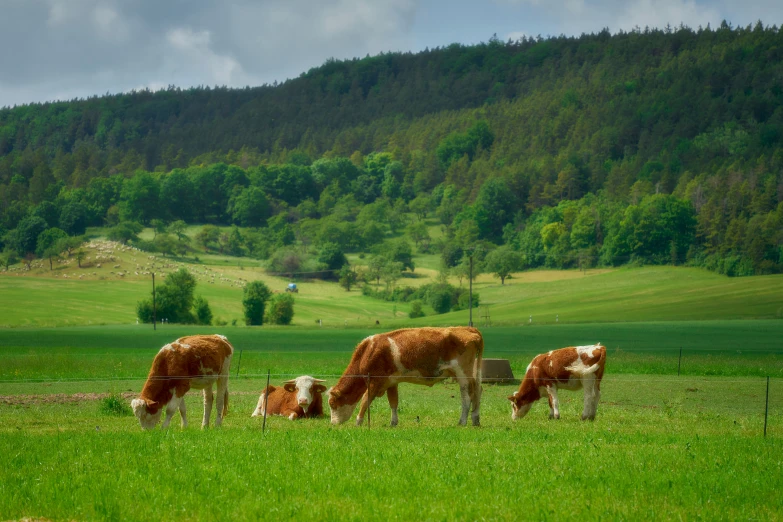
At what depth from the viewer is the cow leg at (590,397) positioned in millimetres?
21953

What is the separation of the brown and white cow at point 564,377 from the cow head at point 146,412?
344 inches

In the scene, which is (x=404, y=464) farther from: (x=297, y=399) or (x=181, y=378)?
(x=297, y=399)

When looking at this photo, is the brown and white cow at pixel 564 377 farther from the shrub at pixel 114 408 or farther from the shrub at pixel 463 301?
the shrub at pixel 463 301

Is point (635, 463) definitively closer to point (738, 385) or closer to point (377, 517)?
point (377, 517)

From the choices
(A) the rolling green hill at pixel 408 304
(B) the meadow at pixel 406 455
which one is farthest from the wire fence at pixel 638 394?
(A) the rolling green hill at pixel 408 304

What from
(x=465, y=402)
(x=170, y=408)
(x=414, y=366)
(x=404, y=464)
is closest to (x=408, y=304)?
(x=414, y=366)

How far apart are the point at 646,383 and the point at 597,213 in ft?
496

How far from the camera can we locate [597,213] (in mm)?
180500

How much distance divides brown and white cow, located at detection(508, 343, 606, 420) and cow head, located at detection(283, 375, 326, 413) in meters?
5.03

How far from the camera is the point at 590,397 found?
22016 mm

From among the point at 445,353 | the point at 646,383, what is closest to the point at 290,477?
the point at 445,353

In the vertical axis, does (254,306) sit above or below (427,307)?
above

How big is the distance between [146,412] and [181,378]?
1089 millimetres

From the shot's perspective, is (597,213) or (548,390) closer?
(548,390)
